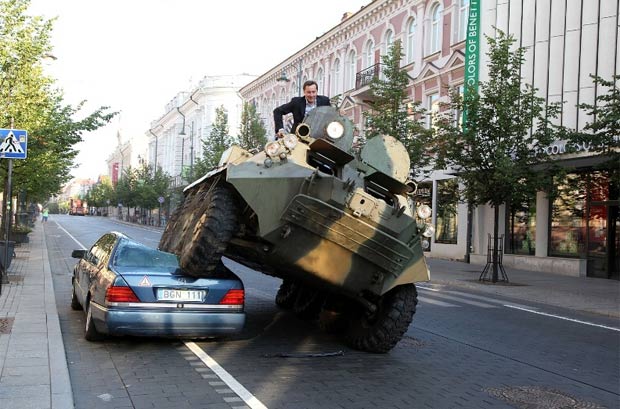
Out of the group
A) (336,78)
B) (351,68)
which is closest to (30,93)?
(351,68)

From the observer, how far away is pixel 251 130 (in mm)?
40156

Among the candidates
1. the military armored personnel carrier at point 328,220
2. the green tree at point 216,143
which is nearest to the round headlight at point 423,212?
the military armored personnel carrier at point 328,220

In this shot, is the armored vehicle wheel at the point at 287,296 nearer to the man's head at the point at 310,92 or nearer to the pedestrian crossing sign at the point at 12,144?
the man's head at the point at 310,92

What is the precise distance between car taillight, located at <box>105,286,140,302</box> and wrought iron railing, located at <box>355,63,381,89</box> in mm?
27935

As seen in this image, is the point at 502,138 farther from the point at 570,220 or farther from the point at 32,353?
the point at 32,353

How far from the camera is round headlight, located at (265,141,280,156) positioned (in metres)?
6.75

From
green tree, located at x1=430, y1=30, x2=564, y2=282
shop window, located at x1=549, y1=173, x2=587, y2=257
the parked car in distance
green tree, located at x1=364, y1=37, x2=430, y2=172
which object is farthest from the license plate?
shop window, located at x1=549, y1=173, x2=587, y2=257

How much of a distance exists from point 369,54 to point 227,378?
32669 mm

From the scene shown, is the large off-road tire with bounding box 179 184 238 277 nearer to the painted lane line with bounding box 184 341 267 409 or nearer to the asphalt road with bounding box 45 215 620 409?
the painted lane line with bounding box 184 341 267 409

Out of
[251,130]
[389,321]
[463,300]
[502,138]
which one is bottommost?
[463,300]

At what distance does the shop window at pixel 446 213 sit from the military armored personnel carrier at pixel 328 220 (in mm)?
21217

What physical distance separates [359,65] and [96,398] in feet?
112

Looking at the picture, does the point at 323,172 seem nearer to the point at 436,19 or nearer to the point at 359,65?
the point at 436,19

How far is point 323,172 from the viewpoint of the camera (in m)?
7.05
